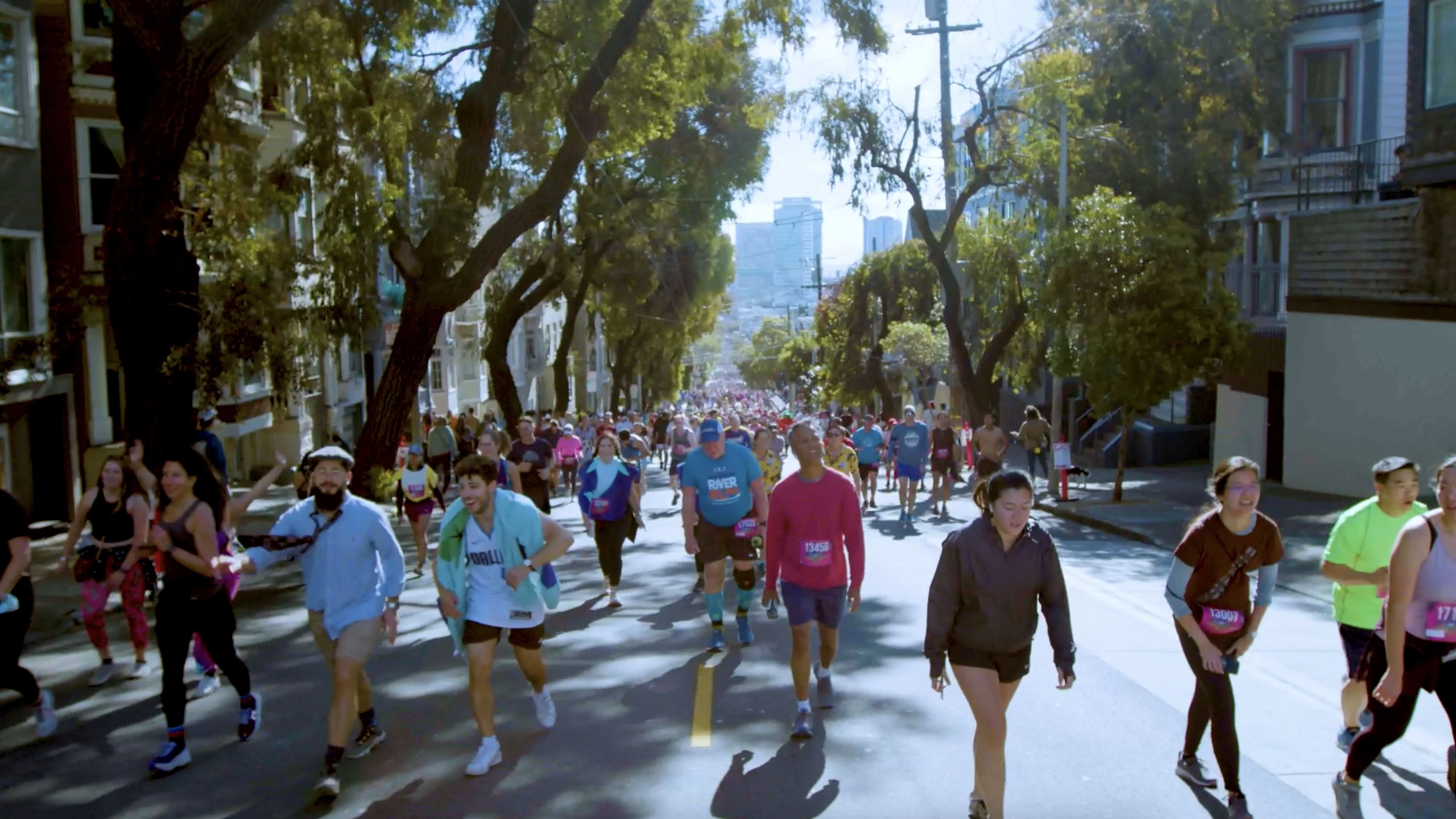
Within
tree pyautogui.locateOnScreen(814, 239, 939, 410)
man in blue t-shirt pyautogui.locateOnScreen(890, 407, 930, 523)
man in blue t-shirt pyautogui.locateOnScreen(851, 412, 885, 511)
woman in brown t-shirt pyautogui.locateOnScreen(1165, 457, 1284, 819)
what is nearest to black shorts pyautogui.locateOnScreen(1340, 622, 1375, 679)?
woman in brown t-shirt pyautogui.locateOnScreen(1165, 457, 1284, 819)

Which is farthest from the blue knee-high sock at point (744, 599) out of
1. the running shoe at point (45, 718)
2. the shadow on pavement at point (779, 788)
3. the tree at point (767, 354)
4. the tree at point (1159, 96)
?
the tree at point (767, 354)

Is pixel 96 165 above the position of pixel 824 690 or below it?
above

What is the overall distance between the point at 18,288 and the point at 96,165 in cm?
283

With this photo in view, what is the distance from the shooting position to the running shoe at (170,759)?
24.0ft

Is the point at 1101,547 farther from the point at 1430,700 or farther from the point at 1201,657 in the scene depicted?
the point at 1201,657

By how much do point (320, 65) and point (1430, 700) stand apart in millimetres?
16474

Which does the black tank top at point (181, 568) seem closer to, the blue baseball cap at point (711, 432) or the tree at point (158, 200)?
the blue baseball cap at point (711, 432)

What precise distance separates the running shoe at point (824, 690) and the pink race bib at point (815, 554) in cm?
97

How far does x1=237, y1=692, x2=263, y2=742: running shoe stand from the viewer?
25.9ft

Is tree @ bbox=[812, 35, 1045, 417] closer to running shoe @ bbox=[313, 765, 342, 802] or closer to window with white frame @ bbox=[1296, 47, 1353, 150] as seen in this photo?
window with white frame @ bbox=[1296, 47, 1353, 150]

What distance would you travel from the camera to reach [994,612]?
577 cm

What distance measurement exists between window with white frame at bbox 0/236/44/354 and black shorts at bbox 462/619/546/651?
1517cm

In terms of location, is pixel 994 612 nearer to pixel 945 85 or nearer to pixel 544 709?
pixel 544 709

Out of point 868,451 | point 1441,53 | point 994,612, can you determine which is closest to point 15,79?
point 868,451
